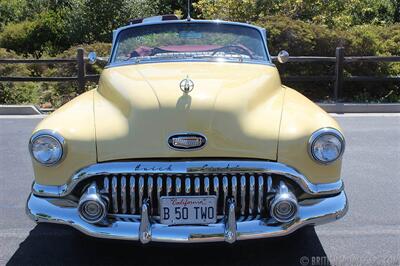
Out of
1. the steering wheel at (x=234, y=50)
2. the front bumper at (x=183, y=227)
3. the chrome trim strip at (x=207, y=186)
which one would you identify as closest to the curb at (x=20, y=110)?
the steering wheel at (x=234, y=50)

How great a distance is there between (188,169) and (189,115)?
1.31 ft

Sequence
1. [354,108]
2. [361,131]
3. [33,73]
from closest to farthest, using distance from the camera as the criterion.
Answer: [361,131] < [354,108] < [33,73]

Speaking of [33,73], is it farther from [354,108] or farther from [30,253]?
[30,253]

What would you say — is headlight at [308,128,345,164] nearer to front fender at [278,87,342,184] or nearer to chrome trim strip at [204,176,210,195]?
front fender at [278,87,342,184]

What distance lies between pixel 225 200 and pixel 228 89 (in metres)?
0.93

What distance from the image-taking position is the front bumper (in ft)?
11.8

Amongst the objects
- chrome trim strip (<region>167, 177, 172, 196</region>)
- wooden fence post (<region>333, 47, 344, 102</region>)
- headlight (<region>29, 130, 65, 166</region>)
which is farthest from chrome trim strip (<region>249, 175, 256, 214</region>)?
wooden fence post (<region>333, 47, 344, 102</region>)

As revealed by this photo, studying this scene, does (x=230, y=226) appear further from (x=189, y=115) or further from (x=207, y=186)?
(x=189, y=115)

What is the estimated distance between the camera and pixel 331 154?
3840 mm

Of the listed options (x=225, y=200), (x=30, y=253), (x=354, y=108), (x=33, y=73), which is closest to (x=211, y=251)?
(x=225, y=200)

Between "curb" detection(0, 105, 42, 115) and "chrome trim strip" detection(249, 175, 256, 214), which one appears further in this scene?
"curb" detection(0, 105, 42, 115)

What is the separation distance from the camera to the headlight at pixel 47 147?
12.4 ft

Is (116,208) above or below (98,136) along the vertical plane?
below

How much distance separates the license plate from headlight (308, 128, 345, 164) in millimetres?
736
